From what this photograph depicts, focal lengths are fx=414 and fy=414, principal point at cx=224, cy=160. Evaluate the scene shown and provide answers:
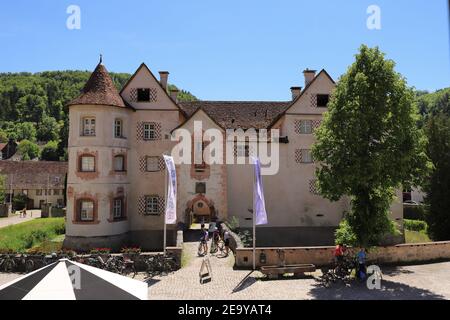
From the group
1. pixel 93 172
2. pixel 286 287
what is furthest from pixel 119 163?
pixel 286 287

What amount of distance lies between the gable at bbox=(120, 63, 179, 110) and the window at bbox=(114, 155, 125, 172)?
4839mm

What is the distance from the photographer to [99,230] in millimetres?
32875

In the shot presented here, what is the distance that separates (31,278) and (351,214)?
1662cm

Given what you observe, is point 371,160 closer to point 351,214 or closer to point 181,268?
point 351,214

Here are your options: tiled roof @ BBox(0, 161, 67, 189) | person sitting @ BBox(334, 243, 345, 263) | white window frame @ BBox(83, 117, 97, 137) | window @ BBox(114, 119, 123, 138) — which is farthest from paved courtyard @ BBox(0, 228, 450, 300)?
tiled roof @ BBox(0, 161, 67, 189)

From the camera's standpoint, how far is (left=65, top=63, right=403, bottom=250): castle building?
33.2m

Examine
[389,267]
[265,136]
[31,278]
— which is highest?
[265,136]

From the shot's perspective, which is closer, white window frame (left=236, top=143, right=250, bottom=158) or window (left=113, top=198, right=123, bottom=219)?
window (left=113, top=198, right=123, bottom=219)

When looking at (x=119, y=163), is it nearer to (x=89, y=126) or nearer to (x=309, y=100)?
(x=89, y=126)

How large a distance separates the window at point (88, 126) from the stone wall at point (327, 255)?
55.9ft

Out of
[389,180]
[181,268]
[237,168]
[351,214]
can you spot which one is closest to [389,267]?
[351,214]

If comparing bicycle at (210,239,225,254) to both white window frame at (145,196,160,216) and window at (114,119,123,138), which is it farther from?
window at (114,119,123,138)

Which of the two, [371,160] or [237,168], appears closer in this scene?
[371,160]
